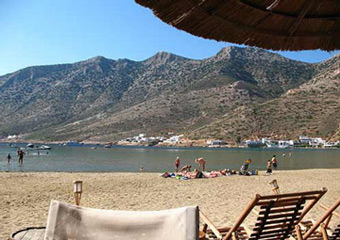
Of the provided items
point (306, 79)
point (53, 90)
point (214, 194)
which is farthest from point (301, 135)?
point (53, 90)

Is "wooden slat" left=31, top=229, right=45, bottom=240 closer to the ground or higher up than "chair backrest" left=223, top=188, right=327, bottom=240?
closer to the ground

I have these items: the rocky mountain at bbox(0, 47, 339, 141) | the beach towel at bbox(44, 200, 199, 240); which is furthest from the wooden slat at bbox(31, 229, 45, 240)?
the rocky mountain at bbox(0, 47, 339, 141)

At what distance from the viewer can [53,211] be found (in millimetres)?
1896

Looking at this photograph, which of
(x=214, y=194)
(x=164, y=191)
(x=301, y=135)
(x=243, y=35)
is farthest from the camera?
(x=301, y=135)

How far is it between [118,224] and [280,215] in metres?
1.78

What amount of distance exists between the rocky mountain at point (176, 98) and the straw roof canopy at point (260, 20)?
7088 centimetres

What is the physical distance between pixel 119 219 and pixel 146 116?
9070 cm

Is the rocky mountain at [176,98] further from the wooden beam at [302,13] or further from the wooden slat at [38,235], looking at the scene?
the wooden slat at [38,235]

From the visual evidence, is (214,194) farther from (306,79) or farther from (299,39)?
(306,79)

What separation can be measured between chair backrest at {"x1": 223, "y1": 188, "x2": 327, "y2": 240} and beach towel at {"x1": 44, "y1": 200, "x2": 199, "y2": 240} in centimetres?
112

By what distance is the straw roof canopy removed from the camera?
2.77 m

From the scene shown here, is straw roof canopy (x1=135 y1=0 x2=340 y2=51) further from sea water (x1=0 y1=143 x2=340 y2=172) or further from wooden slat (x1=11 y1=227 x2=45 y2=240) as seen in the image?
sea water (x1=0 y1=143 x2=340 y2=172)

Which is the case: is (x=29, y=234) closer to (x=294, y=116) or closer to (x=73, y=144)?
(x=294, y=116)

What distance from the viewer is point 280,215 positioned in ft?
9.95
